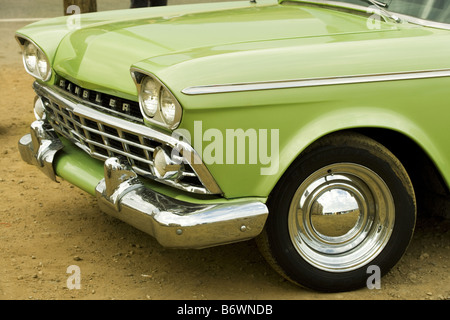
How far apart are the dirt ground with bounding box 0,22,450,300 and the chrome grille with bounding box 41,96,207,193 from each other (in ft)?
1.85

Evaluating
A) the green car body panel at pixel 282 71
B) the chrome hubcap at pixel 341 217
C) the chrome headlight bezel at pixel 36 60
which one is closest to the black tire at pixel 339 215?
the chrome hubcap at pixel 341 217

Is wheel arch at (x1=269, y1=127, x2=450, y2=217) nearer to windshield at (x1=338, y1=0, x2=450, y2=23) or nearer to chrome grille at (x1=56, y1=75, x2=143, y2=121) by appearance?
windshield at (x1=338, y1=0, x2=450, y2=23)

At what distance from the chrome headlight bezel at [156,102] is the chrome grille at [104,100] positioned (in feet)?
0.44

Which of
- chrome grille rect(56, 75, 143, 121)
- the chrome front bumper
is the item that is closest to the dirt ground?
the chrome front bumper

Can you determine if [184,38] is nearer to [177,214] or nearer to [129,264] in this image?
[177,214]

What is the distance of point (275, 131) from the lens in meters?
3.18

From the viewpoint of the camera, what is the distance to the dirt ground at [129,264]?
3.54 meters

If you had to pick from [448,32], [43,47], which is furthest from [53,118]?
[448,32]

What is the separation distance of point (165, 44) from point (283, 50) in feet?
1.92

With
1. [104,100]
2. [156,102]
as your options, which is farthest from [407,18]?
[104,100]

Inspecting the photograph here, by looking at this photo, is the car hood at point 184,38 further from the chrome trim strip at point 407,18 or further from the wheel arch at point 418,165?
the wheel arch at point 418,165

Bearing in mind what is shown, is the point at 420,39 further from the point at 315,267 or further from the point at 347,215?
the point at 315,267

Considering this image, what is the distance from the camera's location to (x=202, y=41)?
3.53 metres

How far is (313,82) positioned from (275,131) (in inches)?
10.1
